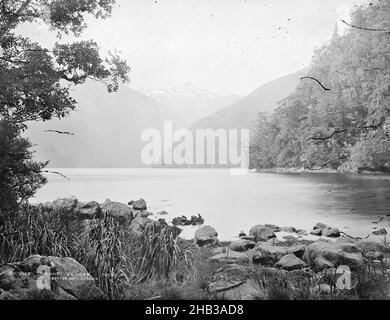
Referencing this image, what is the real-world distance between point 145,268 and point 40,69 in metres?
4.13

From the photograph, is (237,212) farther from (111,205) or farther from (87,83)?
(87,83)

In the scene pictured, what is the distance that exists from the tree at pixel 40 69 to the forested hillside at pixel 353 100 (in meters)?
8.37

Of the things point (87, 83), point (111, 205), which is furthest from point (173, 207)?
point (87, 83)

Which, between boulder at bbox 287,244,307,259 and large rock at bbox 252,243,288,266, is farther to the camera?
boulder at bbox 287,244,307,259

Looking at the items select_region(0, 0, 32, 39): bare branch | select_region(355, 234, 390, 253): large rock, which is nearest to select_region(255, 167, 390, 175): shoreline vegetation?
select_region(355, 234, 390, 253): large rock

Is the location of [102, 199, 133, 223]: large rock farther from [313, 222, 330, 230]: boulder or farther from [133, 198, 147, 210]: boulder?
[313, 222, 330, 230]: boulder

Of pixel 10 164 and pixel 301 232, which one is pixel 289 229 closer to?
pixel 301 232

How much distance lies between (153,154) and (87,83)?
2281 mm

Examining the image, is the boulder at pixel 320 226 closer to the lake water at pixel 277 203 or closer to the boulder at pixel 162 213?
the lake water at pixel 277 203

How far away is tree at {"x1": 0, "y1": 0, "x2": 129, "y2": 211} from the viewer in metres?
6.32

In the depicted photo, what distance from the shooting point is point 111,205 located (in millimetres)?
11539

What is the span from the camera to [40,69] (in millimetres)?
7133
